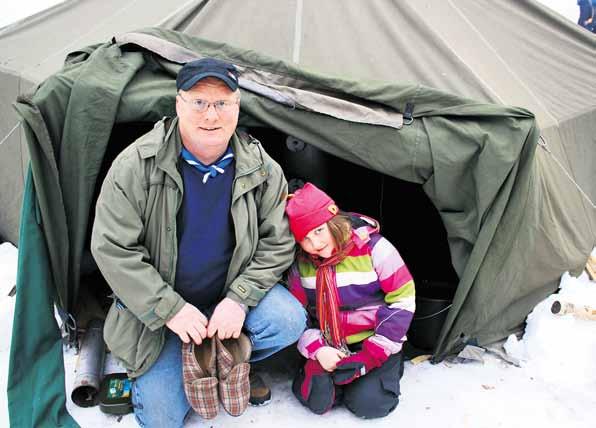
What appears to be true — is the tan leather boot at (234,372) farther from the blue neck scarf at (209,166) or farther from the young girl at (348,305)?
the blue neck scarf at (209,166)

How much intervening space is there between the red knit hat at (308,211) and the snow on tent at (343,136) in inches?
11.3

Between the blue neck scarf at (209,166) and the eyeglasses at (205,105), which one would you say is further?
the blue neck scarf at (209,166)

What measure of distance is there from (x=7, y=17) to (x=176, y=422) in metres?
9.74

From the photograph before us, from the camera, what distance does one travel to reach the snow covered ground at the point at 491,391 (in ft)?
7.33

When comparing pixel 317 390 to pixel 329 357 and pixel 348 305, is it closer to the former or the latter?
pixel 329 357

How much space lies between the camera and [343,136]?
7.58 feet

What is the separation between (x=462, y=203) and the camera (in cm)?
237

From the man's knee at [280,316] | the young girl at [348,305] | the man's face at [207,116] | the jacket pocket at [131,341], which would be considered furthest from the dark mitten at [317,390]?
the man's face at [207,116]

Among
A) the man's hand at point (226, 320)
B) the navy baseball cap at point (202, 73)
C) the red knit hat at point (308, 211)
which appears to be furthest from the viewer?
the red knit hat at point (308, 211)

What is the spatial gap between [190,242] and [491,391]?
1423 mm

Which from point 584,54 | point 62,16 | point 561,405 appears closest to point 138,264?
point 561,405

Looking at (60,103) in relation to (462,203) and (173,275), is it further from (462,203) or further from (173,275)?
(462,203)

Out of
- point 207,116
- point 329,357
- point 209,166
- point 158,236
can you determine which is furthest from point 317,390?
point 207,116

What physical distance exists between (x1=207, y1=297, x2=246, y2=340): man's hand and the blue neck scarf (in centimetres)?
46
